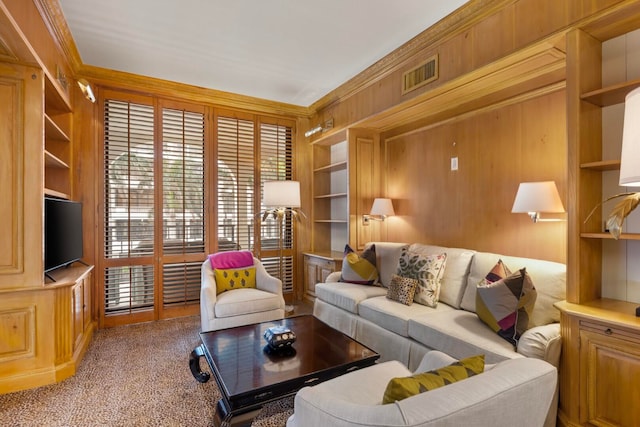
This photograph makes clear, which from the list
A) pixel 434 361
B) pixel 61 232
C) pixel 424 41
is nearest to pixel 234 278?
pixel 61 232

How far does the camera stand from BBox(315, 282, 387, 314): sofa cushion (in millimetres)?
3115

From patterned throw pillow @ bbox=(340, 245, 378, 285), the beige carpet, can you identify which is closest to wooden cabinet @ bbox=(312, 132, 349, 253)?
patterned throw pillow @ bbox=(340, 245, 378, 285)

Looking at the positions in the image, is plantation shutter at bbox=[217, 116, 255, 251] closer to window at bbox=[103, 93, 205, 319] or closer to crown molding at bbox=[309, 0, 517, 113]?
window at bbox=[103, 93, 205, 319]

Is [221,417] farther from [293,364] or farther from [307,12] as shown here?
[307,12]

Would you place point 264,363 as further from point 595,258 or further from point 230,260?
point 595,258

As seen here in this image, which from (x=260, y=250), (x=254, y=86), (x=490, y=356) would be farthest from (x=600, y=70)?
(x=260, y=250)

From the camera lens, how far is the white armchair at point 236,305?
121 inches

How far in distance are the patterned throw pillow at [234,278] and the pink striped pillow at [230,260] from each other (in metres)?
0.08

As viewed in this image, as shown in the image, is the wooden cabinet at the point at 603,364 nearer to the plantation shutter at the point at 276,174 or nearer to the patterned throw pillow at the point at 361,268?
the patterned throw pillow at the point at 361,268

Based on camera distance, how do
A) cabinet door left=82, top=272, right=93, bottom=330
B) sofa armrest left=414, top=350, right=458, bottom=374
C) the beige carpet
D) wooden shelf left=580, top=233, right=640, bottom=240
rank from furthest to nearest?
cabinet door left=82, top=272, right=93, bottom=330, the beige carpet, wooden shelf left=580, top=233, right=640, bottom=240, sofa armrest left=414, top=350, right=458, bottom=374

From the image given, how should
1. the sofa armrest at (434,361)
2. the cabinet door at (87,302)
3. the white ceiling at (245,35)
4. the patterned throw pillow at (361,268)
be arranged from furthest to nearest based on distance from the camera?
1. the patterned throw pillow at (361,268)
2. the cabinet door at (87,302)
3. the white ceiling at (245,35)
4. the sofa armrest at (434,361)

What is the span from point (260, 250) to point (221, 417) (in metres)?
2.97

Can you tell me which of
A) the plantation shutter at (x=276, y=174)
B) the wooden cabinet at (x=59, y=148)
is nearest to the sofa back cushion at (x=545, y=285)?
the plantation shutter at (x=276, y=174)

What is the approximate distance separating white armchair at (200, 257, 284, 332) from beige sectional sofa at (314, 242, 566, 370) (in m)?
0.54
